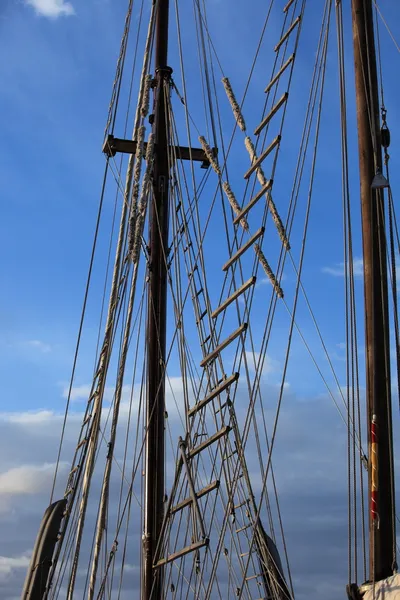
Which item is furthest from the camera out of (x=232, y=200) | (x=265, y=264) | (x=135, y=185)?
(x=135, y=185)

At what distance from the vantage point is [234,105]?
19.9m

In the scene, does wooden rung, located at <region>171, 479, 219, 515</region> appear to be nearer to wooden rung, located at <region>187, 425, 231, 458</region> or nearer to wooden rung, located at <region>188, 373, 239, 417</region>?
wooden rung, located at <region>187, 425, 231, 458</region>

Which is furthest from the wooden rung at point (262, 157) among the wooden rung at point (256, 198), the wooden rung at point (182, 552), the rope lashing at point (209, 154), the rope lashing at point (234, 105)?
the wooden rung at point (182, 552)

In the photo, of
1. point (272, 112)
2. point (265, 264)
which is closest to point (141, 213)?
point (265, 264)

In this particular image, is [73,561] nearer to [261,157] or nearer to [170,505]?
[170,505]

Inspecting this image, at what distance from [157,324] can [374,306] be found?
9462mm

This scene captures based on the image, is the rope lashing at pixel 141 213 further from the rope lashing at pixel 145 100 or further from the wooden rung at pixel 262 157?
the wooden rung at pixel 262 157

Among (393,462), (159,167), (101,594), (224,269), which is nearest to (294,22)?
(224,269)

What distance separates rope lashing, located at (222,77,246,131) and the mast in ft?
10.9

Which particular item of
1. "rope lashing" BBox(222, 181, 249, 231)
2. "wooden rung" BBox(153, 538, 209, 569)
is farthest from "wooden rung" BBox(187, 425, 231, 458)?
"rope lashing" BBox(222, 181, 249, 231)

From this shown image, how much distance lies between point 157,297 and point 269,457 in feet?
25.5

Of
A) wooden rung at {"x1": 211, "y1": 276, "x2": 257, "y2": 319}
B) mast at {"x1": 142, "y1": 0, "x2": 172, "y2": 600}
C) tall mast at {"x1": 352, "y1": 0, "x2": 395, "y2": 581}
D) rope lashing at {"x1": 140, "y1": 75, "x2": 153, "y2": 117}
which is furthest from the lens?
rope lashing at {"x1": 140, "y1": 75, "x2": 153, "y2": 117}

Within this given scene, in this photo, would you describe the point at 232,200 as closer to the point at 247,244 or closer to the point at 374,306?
the point at 247,244

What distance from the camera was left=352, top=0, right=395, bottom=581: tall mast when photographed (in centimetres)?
1134
